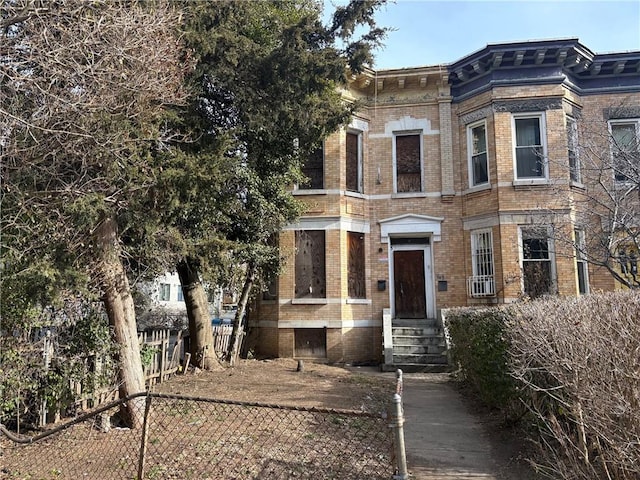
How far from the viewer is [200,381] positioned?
9.34 m

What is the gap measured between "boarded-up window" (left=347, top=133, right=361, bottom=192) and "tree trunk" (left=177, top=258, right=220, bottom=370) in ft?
20.7

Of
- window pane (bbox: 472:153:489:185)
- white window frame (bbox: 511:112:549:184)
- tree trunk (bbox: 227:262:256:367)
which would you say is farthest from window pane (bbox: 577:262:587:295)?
tree trunk (bbox: 227:262:256:367)

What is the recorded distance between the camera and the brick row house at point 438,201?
13.5 m

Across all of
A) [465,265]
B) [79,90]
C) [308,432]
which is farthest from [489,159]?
[79,90]

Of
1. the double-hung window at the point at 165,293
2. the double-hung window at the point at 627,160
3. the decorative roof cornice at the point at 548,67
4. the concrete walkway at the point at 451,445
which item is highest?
the decorative roof cornice at the point at 548,67

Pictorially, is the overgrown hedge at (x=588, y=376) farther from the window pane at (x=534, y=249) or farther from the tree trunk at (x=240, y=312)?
the window pane at (x=534, y=249)

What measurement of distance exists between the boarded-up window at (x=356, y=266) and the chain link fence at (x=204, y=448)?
25.8 feet

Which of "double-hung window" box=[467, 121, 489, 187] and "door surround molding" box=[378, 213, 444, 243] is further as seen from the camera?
"door surround molding" box=[378, 213, 444, 243]

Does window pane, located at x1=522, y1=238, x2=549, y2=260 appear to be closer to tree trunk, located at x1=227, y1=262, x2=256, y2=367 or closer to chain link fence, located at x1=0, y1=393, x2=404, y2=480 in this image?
tree trunk, located at x1=227, y1=262, x2=256, y2=367

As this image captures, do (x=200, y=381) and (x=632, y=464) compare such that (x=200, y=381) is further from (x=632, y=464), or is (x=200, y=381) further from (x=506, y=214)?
(x=506, y=214)

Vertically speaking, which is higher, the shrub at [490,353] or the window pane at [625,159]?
the window pane at [625,159]

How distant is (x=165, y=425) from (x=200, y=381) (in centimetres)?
300

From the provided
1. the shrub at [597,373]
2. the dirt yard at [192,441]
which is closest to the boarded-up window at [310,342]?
the dirt yard at [192,441]

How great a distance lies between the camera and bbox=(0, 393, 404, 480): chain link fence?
466 centimetres
